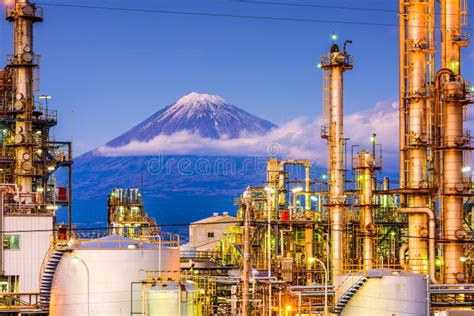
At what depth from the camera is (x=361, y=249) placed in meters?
55.2

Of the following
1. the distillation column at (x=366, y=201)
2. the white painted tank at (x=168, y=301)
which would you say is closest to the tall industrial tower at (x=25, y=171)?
the white painted tank at (x=168, y=301)

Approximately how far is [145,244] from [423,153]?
1426cm

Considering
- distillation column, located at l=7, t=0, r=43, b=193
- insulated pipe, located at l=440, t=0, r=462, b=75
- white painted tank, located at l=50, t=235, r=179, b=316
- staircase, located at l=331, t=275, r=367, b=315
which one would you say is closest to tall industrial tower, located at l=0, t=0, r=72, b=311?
distillation column, located at l=7, t=0, r=43, b=193

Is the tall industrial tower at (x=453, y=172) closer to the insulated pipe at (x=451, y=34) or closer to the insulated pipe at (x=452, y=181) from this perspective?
the insulated pipe at (x=452, y=181)

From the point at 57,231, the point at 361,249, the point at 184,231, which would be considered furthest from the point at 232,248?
the point at 184,231

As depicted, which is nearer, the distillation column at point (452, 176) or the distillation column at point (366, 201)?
the distillation column at point (452, 176)

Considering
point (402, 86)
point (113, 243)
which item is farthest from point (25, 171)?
point (402, 86)

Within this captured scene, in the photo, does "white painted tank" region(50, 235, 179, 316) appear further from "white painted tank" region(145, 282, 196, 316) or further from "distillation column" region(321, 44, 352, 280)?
"distillation column" region(321, 44, 352, 280)

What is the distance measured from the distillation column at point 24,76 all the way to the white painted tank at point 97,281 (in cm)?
1662

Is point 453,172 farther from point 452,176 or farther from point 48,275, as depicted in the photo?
point 48,275

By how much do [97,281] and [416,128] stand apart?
55.4 ft

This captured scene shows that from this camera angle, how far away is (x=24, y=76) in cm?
5403

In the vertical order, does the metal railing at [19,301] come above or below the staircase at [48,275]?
below

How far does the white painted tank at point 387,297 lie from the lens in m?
37.5
